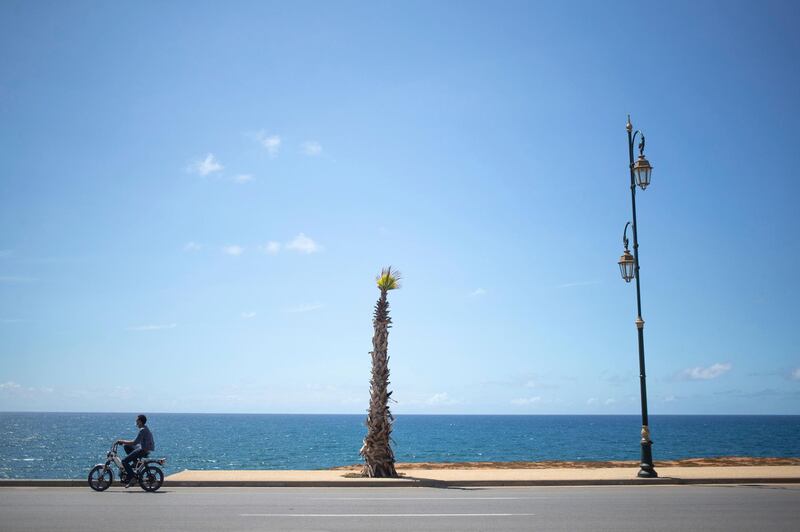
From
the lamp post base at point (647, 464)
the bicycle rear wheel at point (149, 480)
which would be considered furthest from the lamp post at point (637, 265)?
the bicycle rear wheel at point (149, 480)

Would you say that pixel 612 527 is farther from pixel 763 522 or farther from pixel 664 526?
pixel 763 522

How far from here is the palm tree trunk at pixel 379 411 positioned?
58.5ft

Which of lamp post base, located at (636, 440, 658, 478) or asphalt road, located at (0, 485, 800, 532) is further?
lamp post base, located at (636, 440, 658, 478)

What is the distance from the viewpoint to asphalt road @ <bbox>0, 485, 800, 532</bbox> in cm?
985

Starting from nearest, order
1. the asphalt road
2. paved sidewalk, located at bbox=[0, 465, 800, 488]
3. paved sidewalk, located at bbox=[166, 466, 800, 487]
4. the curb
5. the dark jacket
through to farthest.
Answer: the asphalt road < the dark jacket < the curb < paved sidewalk, located at bbox=[0, 465, 800, 488] < paved sidewalk, located at bbox=[166, 466, 800, 487]

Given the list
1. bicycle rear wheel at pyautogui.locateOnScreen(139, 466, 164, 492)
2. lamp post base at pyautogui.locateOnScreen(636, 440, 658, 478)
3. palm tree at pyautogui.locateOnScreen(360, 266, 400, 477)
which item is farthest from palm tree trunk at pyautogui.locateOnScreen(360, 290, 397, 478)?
lamp post base at pyautogui.locateOnScreen(636, 440, 658, 478)

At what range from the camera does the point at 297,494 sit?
14453 mm

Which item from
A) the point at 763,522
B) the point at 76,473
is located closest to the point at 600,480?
the point at 763,522

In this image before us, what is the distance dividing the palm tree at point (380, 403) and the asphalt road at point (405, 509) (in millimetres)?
2098

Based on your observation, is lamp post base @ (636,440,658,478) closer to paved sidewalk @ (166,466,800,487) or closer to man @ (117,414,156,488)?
paved sidewalk @ (166,466,800,487)

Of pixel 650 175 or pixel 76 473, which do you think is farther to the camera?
pixel 76 473

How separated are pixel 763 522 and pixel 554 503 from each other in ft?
12.4

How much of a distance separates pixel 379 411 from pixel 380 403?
9.3 inches

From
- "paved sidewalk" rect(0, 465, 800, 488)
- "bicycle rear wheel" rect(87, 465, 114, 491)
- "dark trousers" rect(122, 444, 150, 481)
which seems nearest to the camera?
"bicycle rear wheel" rect(87, 465, 114, 491)
